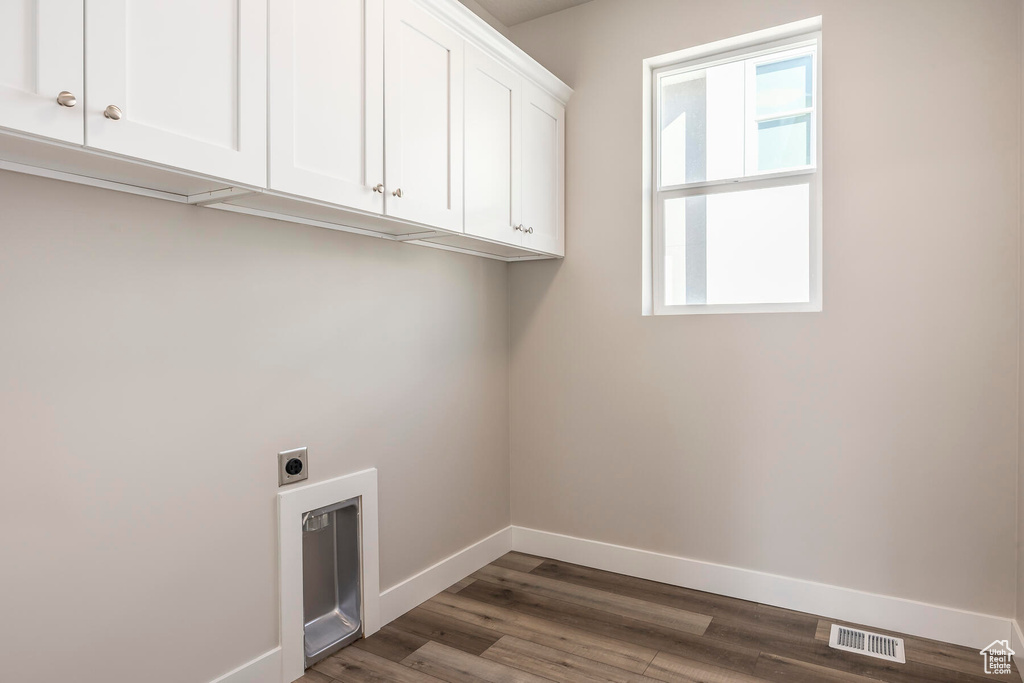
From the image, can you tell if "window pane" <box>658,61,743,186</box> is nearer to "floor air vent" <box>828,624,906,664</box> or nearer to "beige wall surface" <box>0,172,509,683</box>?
"beige wall surface" <box>0,172,509,683</box>

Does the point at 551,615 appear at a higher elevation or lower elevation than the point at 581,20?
lower

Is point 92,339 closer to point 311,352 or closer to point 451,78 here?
point 311,352

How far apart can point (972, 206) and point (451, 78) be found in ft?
6.60

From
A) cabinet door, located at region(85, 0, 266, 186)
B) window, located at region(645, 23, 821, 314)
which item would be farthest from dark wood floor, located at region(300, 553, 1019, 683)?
cabinet door, located at region(85, 0, 266, 186)

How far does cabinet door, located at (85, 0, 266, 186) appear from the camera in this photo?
127cm

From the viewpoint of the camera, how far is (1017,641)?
2.13 m

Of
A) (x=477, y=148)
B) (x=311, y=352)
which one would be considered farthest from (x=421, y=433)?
(x=477, y=148)

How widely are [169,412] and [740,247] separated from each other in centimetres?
238

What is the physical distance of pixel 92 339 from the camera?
1554mm

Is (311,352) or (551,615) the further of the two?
(551,615)

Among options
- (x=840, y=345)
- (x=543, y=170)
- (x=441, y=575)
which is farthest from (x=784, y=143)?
(x=441, y=575)

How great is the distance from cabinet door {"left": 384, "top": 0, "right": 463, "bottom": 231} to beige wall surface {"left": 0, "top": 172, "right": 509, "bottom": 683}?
36cm

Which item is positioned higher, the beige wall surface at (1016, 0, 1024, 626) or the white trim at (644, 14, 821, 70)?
the white trim at (644, 14, 821, 70)

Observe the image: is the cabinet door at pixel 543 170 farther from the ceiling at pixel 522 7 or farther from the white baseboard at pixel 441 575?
the white baseboard at pixel 441 575
